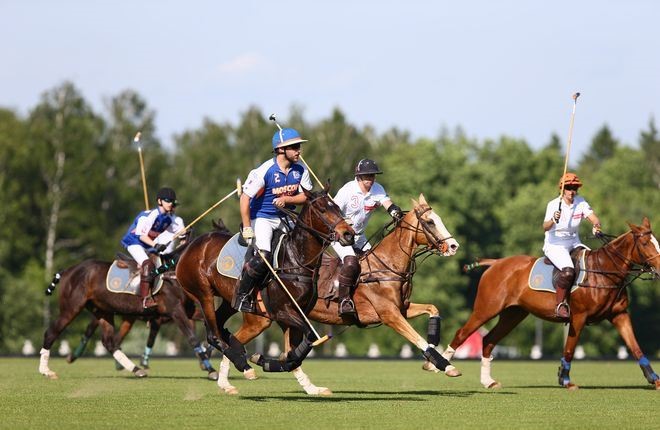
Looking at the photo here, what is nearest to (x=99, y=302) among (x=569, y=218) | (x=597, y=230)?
(x=569, y=218)

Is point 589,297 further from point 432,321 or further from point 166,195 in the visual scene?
point 166,195

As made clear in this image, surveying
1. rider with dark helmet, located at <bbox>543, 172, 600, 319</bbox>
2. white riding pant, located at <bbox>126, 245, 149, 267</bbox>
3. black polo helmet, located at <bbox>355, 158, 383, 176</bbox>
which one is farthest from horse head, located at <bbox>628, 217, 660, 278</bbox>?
white riding pant, located at <bbox>126, 245, 149, 267</bbox>

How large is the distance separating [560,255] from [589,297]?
29.7 inches

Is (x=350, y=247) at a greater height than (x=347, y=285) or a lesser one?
greater

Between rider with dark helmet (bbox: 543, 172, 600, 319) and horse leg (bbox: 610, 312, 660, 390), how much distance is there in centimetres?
79

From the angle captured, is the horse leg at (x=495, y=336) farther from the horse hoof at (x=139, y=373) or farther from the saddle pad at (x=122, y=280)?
the saddle pad at (x=122, y=280)

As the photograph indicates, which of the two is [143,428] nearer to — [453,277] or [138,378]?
[138,378]

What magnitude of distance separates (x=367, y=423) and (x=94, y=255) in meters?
49.2

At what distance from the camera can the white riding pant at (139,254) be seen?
869 inches

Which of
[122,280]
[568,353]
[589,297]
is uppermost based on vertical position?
[589,297]

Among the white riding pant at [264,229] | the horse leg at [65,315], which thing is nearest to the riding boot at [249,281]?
the white riding pant at [264,229]

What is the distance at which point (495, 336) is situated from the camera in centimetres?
1969

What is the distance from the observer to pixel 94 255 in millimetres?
60188

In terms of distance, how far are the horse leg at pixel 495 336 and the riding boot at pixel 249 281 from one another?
4511 mm
